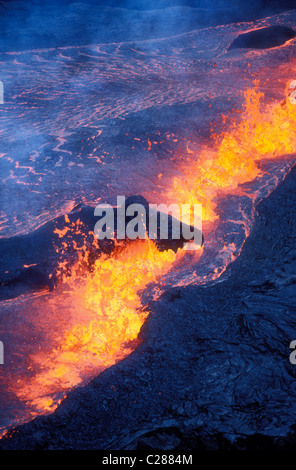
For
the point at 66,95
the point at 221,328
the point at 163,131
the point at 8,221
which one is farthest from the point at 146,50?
the point at 221,328

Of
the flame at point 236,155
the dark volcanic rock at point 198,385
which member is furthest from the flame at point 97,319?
the flame at point 236,155

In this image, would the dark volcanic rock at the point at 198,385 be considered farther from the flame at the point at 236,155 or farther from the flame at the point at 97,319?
the flame at the point at 236,155

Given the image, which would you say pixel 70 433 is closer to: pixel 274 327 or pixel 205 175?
pixel 274 327

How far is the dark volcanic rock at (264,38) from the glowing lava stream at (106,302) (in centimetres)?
292

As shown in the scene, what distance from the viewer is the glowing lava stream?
1.76 metres

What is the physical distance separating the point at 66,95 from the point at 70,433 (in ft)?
13.2

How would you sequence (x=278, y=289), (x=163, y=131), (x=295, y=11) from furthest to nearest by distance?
(x=295, y=11)
(x=163, y=131)
(x=278, y=289)

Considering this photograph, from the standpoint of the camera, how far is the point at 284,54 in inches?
211

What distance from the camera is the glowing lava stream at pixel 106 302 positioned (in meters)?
1.76

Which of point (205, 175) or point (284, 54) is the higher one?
point (284, 54)

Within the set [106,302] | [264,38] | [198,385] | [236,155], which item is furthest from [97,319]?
[264,38]

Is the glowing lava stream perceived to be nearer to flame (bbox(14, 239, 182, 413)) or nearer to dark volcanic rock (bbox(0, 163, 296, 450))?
flame (bbox(14, 239, 182, 413))

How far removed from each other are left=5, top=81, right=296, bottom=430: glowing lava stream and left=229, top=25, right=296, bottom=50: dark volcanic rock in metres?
2.92
